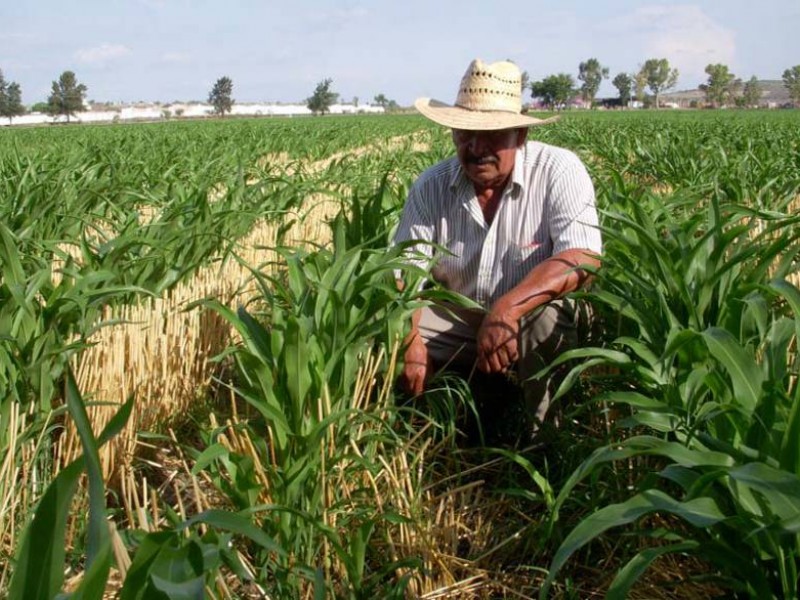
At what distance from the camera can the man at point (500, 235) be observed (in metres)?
2.64

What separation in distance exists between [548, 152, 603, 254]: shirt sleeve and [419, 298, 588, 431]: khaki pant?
0.19 metres

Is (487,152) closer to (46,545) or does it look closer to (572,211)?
(572,211)

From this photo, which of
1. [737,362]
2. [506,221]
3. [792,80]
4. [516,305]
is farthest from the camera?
[792,80]

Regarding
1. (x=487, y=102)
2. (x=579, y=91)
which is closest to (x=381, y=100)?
(x=579, y=91)

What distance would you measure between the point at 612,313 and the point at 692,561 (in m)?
0.86

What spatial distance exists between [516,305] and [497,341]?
0.40 ft

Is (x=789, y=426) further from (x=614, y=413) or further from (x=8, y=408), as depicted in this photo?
(x=8, y=408)

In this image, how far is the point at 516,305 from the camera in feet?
8.51

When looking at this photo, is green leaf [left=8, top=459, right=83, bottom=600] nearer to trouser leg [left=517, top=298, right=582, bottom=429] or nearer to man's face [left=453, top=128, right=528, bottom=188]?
trouser leg [left=517, top=298, right=582, bottom=429]

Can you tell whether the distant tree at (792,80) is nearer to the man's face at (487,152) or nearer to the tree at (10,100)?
the tree at (10,100)

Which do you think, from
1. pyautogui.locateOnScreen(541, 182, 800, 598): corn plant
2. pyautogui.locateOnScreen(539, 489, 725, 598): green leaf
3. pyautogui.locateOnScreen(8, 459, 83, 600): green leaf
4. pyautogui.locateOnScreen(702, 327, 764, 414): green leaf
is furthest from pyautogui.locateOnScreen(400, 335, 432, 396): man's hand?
pyautogui.locateOnScreen(8, 459, 83, 600): green leaf

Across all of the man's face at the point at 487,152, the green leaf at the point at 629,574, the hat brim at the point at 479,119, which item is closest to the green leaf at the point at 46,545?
the green leaf at the point at 629,574

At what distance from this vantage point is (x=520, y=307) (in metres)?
2.60

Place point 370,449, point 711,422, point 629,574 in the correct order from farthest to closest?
point 370,449
point 711,422
point 629,574
